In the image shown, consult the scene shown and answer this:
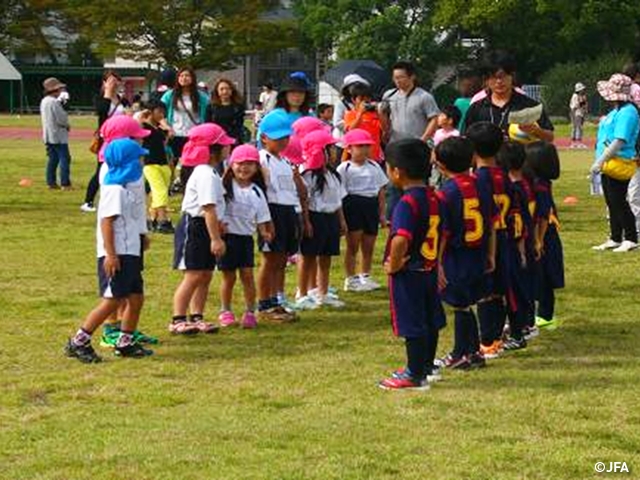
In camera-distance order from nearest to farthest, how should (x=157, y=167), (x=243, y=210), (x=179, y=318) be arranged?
(x=179, y=318)
(x=243, y=210)
(x=157, y=167)

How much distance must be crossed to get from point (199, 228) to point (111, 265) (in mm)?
1049

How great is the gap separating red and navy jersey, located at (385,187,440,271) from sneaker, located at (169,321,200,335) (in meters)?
2.21

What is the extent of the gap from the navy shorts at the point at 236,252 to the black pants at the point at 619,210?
5069mm

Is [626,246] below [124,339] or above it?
below

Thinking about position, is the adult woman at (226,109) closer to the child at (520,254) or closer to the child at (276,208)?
the child at (276,208)

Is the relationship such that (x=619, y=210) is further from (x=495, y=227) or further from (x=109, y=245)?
(x=109, y=245)

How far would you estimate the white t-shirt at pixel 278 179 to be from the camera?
9.72 metres

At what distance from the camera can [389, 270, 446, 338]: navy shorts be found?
293 inches

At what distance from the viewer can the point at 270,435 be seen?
6.40 meters

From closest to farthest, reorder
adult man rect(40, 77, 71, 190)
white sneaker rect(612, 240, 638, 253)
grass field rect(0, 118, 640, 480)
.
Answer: grass field rect(0, 118, 640, 480) < white sneaker rect(612, 240, 638, 253) < adult man rect(40, 77, 71, 190)

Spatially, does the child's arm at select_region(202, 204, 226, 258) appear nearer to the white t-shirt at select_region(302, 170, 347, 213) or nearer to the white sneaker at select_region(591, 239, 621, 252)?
the white t-shirt at select_region(302, 170, 347, 213)

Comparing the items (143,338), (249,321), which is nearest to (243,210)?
(249,321)

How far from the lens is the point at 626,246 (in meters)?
13.4

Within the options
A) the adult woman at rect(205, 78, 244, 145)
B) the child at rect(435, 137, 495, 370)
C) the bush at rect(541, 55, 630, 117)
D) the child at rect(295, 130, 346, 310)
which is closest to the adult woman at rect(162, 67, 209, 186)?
the adult woman at rect(205, 78, 244, 145)
